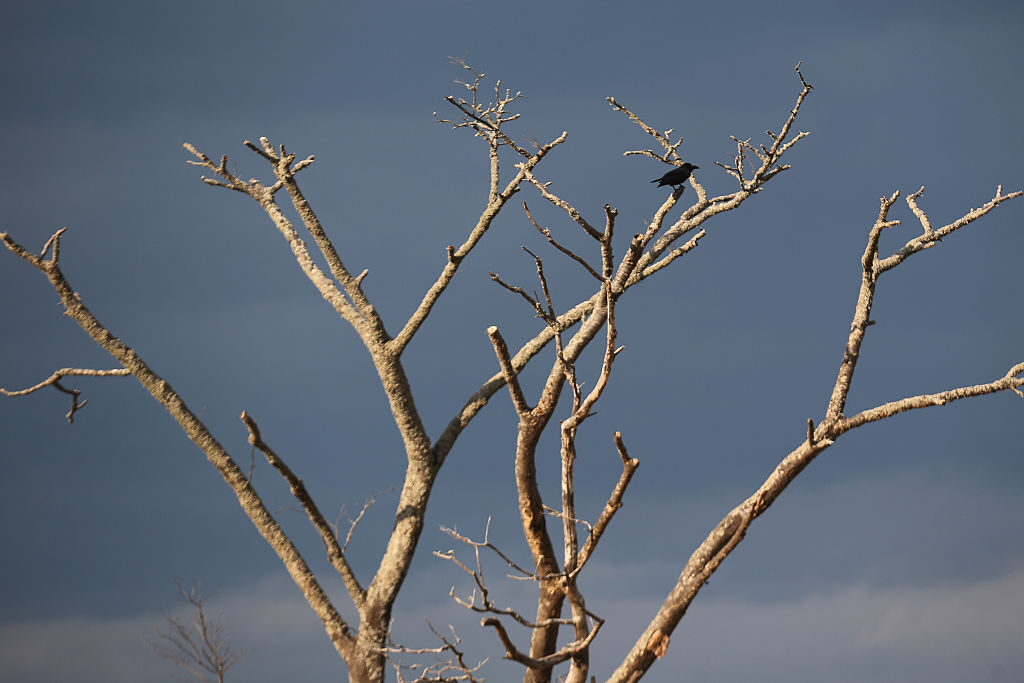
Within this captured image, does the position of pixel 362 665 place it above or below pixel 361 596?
below

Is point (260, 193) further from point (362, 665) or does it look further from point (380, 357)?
point (362, 665)

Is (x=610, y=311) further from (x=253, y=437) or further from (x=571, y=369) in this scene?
(x=253, y=437)

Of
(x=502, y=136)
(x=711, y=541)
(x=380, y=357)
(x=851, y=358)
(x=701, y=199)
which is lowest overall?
(x=711, y=541)

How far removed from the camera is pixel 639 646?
6.63 metres

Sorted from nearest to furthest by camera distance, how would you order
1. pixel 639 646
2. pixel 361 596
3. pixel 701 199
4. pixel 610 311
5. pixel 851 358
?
pixel 610 311, pixel 639 646, pixel 851 358, pixel 361 596, pixel 701 199

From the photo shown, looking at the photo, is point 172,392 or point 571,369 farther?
point 172,392

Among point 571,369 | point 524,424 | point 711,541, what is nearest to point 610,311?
point 571,369

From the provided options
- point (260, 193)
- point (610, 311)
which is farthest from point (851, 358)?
point (260, 193)

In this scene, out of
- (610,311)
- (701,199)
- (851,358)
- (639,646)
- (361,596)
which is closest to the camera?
(610,311)

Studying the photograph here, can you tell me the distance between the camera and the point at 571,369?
6.25 meters

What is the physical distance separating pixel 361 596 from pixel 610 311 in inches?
132

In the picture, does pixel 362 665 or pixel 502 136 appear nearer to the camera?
pixel 362 665

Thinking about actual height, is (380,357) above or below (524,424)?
above

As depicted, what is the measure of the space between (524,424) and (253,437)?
2.03m
